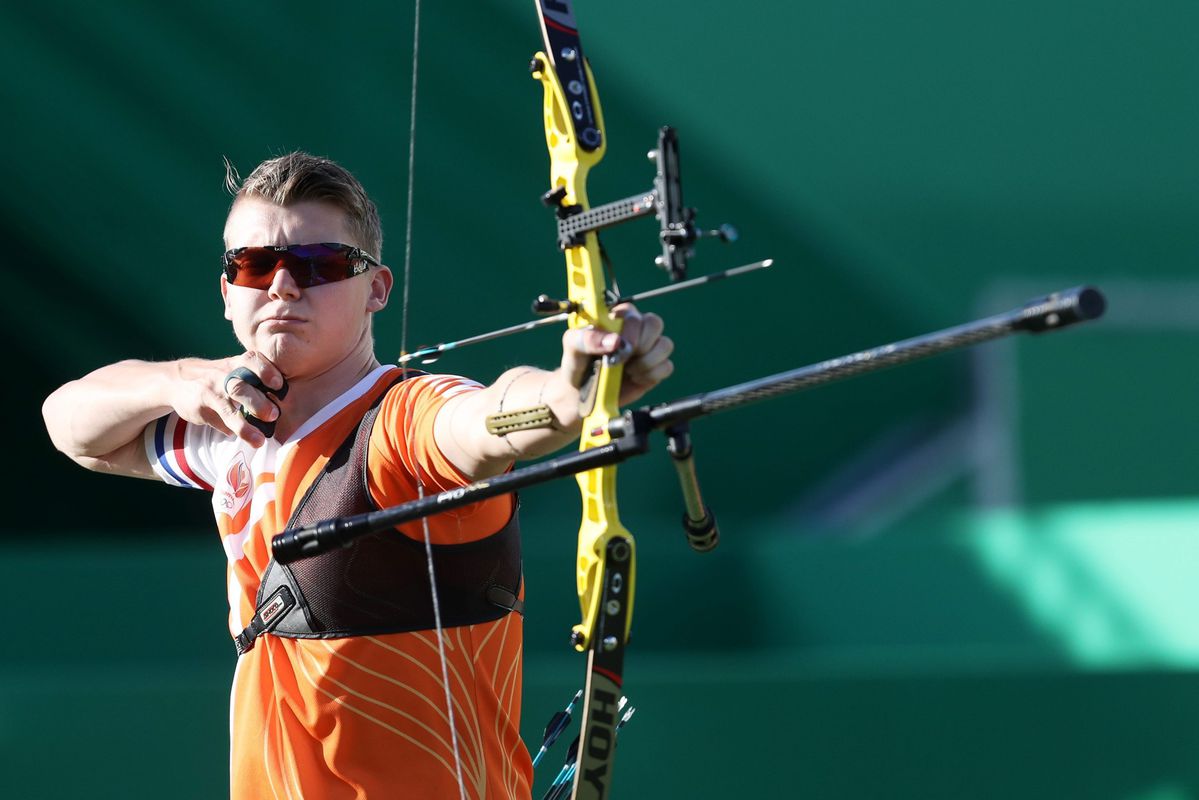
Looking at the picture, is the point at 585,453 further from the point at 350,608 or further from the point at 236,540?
the point at 236,540

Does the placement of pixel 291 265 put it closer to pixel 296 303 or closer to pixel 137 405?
pixel 296 303

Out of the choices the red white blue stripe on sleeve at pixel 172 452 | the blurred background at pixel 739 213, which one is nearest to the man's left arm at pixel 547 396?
the red white blue stripe on sleeve at pixel 172 452

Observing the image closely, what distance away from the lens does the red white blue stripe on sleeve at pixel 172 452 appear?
171 centimetres

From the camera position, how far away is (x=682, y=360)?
658 cm

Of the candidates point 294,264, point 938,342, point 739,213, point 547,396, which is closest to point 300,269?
point 294,264

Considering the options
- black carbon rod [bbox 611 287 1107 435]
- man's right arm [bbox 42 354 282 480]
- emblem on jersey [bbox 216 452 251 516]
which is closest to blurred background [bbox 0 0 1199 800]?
man's right arm [bbox 42 354 282 480]

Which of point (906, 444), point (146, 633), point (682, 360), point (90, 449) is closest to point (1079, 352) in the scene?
point (906, 444)

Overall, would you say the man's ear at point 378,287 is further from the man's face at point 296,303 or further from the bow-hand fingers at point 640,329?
the bow-hand fingers at point 640,329

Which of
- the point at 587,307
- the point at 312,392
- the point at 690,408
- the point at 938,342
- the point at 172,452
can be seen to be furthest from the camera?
the point at 172,452

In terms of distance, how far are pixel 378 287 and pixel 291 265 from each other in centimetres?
13

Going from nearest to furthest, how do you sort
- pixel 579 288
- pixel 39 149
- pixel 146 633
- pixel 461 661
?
pixel 579 288 < pixel 461 661 < pixel 146 633 < pixel 39 149

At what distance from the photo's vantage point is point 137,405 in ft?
5.49

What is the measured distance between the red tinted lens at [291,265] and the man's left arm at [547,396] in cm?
25

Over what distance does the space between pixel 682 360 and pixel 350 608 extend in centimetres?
515
